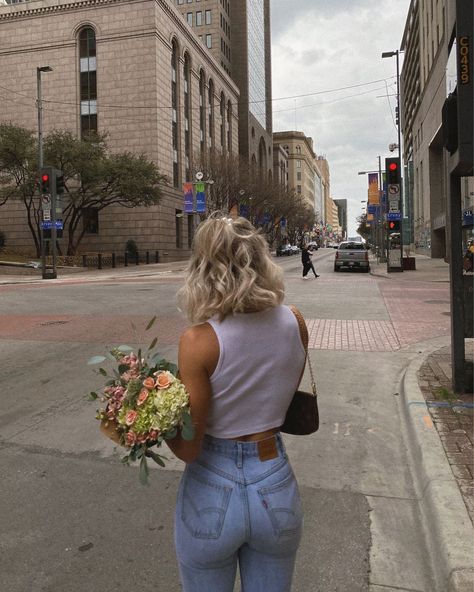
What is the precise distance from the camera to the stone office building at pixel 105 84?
44.8m

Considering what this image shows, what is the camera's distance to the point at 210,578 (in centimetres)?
170

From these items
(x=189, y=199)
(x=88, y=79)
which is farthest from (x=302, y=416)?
(x=88, y=79)


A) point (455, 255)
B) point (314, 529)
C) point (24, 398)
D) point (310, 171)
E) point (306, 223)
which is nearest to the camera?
point (314, 529)

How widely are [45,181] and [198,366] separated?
28188mm

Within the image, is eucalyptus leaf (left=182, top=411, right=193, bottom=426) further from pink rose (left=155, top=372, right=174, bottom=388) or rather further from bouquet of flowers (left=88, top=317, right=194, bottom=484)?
pink rose (left=155, top=372, right=174, bottom=388)

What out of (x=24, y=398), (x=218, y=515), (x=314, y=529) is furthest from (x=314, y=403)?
(x=24, y=398)

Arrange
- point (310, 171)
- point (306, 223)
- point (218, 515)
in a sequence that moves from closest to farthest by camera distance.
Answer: point (218, 515), point (306, 223), point (310, 171)

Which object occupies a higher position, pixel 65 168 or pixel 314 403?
pixel 65 168

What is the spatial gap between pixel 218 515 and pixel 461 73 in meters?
4.39

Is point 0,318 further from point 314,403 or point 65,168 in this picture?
point 65,168

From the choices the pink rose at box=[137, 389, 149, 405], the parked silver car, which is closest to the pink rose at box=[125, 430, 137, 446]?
the pink rose at box=[137, 389, 149, 405]

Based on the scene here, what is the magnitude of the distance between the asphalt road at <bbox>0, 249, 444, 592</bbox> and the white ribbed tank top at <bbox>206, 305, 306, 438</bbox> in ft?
2.66

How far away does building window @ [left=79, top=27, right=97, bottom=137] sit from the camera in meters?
46.3

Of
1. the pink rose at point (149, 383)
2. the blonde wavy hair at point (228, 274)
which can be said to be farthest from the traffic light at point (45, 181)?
the pink rose at point (149, 383)
